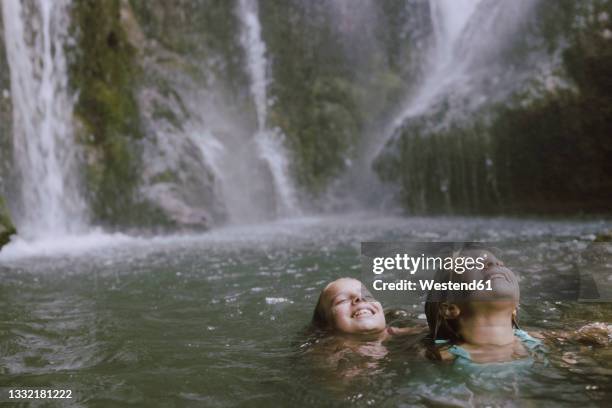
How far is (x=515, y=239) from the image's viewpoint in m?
9.31

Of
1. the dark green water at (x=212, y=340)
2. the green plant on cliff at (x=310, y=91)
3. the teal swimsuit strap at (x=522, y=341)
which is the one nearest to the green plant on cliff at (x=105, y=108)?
the dark green water at (x=212, y=340)

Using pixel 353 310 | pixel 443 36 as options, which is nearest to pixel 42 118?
pixel 353 310

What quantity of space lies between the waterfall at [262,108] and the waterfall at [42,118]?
6903mm

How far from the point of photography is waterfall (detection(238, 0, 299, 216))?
19234 mm

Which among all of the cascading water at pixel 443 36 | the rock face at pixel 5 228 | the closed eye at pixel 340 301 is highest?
the cascading water at pixel 443 36

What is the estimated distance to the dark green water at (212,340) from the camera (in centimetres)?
283

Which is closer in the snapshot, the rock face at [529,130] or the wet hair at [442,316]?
the wet hair at [442,316]

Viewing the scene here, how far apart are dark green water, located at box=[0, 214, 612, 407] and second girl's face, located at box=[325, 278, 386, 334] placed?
36 centimetres

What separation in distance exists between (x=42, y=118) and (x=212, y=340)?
37.3 ft

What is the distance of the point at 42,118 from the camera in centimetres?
1354

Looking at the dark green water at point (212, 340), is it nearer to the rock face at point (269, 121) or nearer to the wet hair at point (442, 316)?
the wet hair at point (442, 316)

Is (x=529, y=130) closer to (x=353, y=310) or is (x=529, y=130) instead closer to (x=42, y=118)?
(x=42, y=118)

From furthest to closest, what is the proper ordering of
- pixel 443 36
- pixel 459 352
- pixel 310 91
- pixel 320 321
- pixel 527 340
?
pixel 310 91 < pixel 443 36 < pixel 320 321 < pixel 527 340 < pixel 459 352

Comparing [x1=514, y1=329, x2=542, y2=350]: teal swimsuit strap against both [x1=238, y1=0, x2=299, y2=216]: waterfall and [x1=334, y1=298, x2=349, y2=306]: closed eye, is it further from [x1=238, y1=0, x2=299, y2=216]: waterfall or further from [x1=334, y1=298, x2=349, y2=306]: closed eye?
[x1=238, y1=0, x2=299, y2=216]: waterfall
